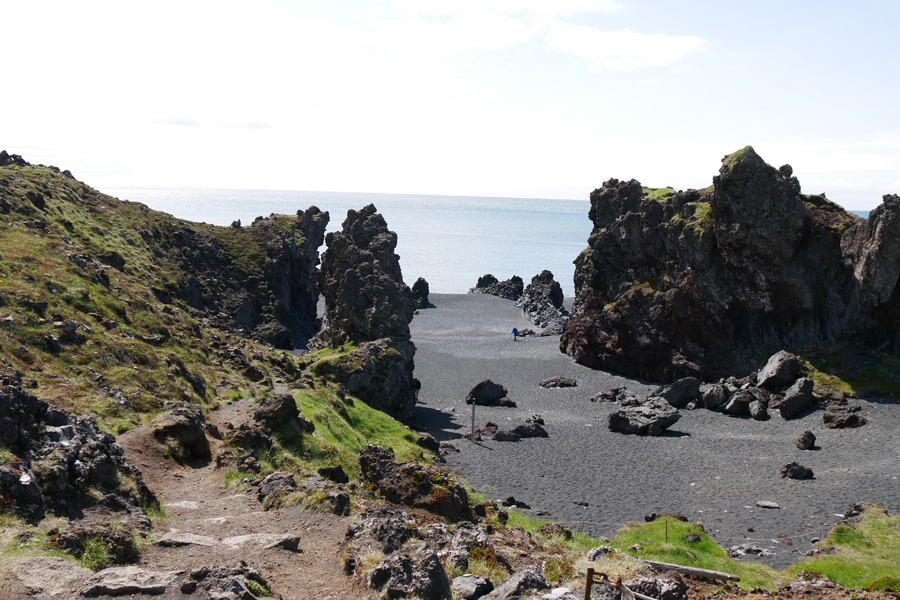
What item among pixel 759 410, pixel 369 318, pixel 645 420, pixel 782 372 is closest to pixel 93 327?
pixel 369 318

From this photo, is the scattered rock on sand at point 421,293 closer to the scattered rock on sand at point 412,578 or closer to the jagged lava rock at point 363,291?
the jagged lava rock at point 363,291

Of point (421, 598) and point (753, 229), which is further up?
point (753, 229)

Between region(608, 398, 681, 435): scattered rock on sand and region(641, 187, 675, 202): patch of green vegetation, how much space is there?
91.6 ft

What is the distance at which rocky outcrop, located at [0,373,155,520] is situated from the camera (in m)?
12.3

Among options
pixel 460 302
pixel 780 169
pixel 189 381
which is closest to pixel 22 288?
pixel 189 381

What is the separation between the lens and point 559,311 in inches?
3952

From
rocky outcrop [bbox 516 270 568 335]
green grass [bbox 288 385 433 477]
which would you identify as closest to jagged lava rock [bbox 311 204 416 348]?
green grass [bbox 288 385 433 477]

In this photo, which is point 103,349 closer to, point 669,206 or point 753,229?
point 753,229

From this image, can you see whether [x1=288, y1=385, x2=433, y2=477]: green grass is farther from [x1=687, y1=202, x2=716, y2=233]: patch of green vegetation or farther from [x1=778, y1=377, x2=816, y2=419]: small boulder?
[x1=687, y1=202, x2=716, y2=233]: patch of green vegetation

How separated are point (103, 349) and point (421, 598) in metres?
23.0

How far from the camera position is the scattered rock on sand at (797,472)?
33.2 metres

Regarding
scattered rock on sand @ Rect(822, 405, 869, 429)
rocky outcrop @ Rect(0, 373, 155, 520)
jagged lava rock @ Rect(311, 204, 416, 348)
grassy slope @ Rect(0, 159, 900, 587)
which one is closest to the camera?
rocky outcrop @ Rect(0, 373, 155, 520)

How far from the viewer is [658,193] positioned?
69.6 meters

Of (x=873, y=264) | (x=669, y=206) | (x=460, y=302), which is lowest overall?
(x=460, y=302)
